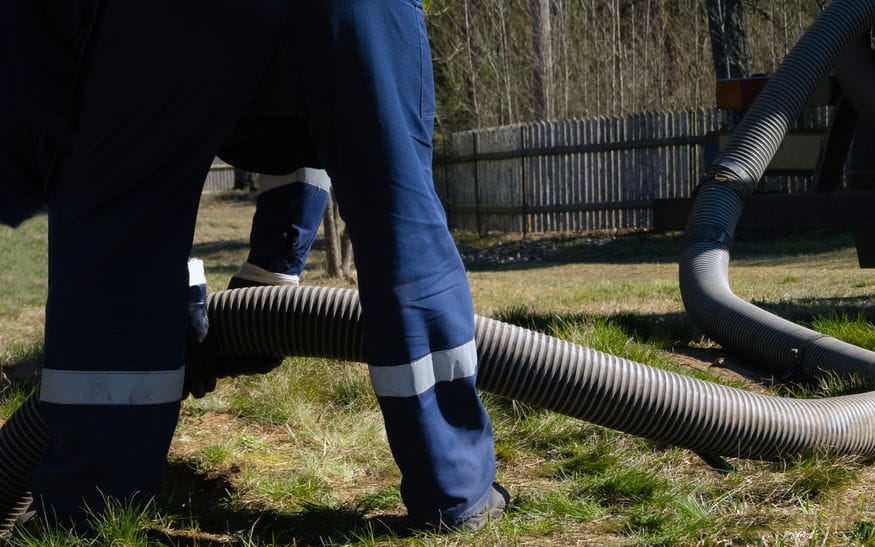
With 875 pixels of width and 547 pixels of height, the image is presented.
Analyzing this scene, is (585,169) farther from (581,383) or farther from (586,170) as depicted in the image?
(581,383)

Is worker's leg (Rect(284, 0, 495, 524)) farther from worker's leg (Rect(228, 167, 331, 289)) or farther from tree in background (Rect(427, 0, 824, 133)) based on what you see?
tree in background (Rect(427, 0, 824, 133))

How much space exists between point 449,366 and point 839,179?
4.20m

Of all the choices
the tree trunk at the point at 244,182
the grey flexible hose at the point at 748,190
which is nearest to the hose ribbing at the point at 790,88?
the grey flexible hose at the point at 748,190

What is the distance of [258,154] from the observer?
241 cm

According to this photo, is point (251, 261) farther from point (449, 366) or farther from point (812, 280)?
point (812, 280)

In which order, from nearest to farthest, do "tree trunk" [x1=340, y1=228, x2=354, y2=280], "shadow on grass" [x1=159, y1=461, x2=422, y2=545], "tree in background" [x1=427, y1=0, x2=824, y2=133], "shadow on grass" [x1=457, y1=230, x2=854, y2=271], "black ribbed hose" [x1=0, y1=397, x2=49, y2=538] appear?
"shadow on grass" [x1=159, y1=461, x2=422, y2=545] < "black ribbed hose" [x1=0, y1=397, x2=49, y2=538] < "tree trunk" [x1=340, y1=228, x2=354, y2=280] < "shadow on grass" [x1=457, y1=230, x2=854, y2=271] < "tree in background" [x1=427, y1=0, x2=824, y2=133]

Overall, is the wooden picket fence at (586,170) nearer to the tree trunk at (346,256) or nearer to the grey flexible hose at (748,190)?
the tree trunk at (346,256)

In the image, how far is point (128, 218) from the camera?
194 centimetres

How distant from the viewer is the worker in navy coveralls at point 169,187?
75.1 inches

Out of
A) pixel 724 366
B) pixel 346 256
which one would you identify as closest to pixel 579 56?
pixel 346 256

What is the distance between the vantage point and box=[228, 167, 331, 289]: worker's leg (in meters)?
2.73

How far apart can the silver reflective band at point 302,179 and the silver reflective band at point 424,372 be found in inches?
35.1

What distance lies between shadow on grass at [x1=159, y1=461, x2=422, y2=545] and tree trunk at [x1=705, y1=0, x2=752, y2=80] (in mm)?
12920

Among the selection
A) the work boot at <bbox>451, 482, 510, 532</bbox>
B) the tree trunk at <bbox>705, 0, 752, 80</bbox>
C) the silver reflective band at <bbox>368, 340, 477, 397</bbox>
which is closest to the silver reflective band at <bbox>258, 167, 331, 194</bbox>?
the silver reflective band at <bbox>368, 340, 477, 397</bbox>
